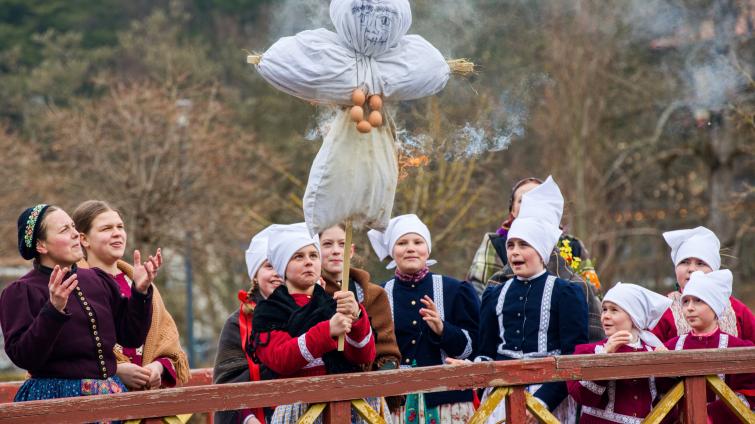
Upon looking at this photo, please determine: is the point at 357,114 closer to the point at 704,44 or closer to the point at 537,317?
the point at 537,317

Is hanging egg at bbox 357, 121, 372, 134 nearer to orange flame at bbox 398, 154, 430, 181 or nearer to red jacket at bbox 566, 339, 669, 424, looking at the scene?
orange flame at bbox 398, 154, 430, 181

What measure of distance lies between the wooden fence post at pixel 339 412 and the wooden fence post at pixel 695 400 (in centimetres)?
163

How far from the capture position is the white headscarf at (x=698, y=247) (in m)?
6.52

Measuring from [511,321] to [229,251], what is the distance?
14.2 metres

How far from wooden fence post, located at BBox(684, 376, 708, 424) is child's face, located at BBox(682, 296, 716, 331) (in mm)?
381

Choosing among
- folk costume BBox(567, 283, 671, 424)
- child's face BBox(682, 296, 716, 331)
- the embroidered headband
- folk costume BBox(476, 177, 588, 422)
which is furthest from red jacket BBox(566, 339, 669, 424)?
the embroidered headband

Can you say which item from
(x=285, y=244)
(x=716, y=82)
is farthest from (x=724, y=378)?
(x=716, y=82)

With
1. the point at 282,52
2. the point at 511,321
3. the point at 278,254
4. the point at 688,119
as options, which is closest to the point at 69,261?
the point at 278,254

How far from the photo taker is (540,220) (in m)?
6.32

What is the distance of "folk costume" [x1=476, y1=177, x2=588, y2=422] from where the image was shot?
599cm

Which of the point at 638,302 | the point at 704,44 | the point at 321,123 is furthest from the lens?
the point at 704,44

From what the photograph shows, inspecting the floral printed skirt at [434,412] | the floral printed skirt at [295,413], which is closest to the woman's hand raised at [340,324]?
the floral printed skirt at [295,413]

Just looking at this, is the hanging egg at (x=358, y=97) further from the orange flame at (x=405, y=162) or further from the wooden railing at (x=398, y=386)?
the wooden railing at (x=398, y=386)

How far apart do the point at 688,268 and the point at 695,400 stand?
3.39 feet
